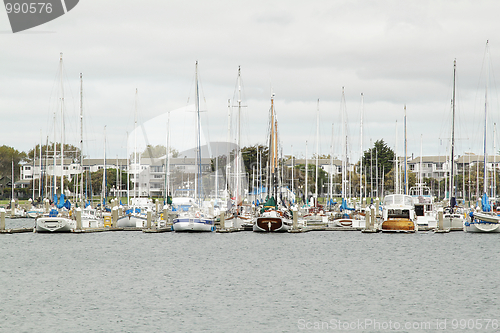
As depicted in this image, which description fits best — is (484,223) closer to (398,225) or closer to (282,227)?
(398,225)

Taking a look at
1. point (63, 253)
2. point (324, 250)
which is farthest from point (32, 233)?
point (324, 250)

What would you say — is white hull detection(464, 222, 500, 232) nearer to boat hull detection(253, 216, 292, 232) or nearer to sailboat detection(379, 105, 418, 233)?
sailboat detection(379, 105, 418, 233)

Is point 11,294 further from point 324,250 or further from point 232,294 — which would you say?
point 324,250

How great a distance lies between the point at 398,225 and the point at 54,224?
117 feet

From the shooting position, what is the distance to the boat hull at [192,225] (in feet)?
204

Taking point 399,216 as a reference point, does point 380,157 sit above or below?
above

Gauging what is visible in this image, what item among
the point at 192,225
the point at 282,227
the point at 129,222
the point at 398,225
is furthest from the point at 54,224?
the point at 398,225

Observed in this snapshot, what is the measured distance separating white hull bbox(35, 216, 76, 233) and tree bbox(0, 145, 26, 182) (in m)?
114

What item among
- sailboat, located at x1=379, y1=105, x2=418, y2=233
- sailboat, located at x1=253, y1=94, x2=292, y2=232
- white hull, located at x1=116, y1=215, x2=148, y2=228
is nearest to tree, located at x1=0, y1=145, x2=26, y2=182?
white hull, located at x1=116, y1=215, x2=148, y2=228

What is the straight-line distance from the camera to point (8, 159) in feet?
562

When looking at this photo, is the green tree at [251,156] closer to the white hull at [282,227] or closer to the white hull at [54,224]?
the white hull at [282,227]

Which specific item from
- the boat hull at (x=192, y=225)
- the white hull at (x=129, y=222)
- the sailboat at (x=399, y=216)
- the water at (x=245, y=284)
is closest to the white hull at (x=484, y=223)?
the water at (x=245, y=284)

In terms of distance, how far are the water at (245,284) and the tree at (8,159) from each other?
389 ft

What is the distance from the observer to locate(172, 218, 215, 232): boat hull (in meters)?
62.1
